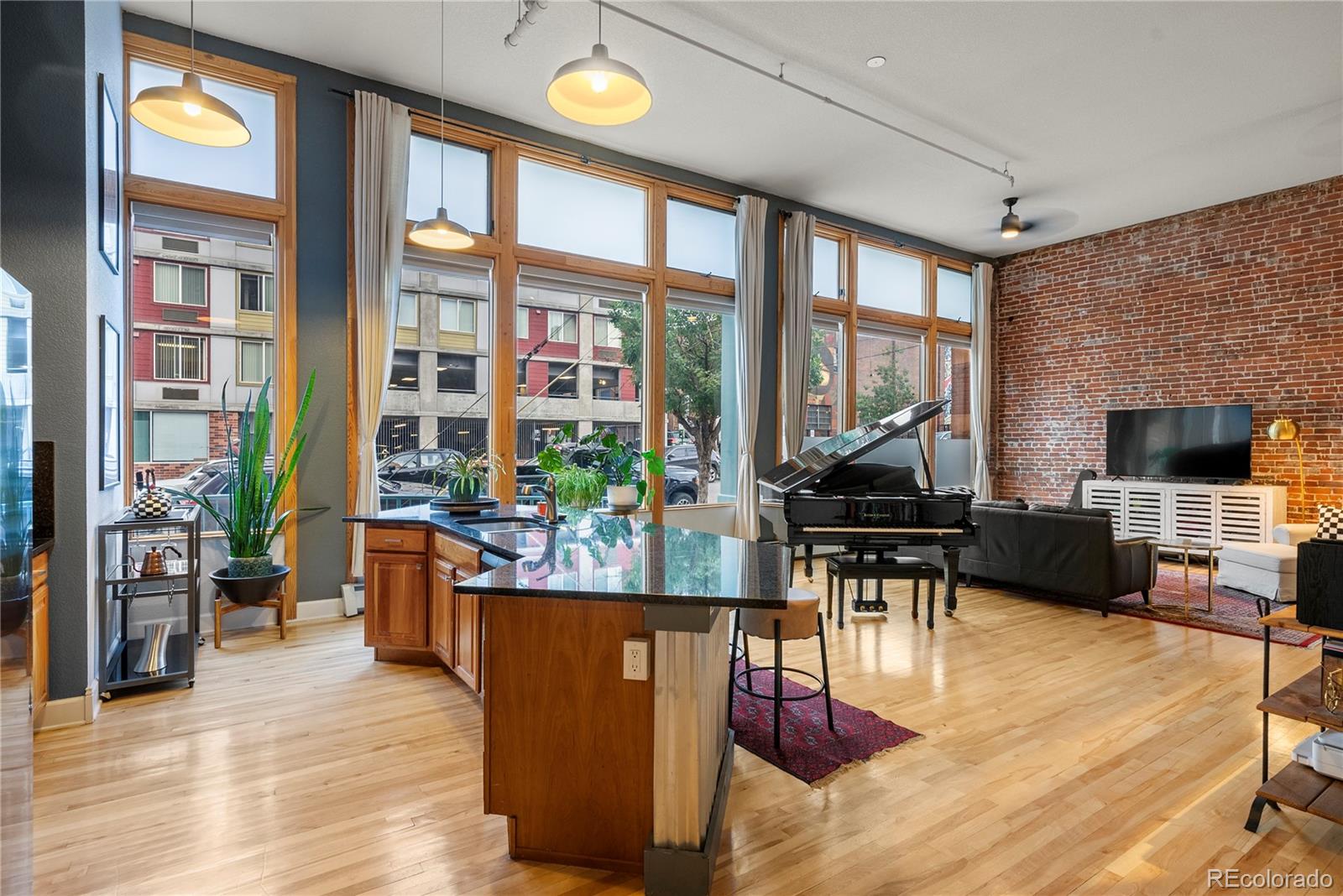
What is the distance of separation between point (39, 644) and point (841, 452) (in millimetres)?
4457

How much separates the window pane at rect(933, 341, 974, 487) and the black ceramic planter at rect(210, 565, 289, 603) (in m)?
7.64

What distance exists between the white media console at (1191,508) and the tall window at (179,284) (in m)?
7.86

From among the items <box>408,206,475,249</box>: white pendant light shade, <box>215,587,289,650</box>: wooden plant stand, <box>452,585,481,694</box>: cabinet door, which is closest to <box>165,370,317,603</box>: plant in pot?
<box>215,587,289,650</box>: wooden plant stand

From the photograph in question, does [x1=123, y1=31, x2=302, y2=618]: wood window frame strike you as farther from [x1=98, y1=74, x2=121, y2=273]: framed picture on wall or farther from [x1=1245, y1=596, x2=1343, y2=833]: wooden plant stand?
[x1=1245, y1=596, x2=1343, y2=833]: wooden plant stand

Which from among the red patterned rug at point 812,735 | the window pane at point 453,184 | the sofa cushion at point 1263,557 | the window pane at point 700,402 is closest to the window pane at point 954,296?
the window pane at point 700,402

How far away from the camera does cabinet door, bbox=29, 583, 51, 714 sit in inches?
110

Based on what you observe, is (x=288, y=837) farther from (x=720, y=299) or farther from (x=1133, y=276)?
(x=1133, y=276)

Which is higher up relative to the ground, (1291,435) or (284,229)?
(284,229)

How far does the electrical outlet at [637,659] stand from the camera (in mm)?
1935

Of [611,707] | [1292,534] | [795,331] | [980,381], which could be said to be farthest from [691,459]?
[1292,534]

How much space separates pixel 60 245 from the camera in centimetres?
301

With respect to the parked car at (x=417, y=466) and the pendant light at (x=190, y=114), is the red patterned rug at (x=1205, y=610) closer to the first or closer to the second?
the parked car at (x=417, y=466)

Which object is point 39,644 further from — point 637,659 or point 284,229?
point 284,229

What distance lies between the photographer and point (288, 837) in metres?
2.18
